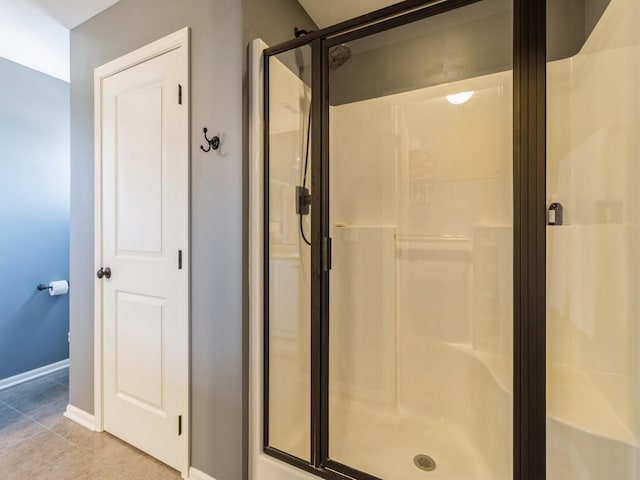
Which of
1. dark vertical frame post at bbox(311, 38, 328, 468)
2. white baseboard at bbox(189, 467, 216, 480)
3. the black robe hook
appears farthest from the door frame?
dark vertical frame post at bbox(311, 38, 328, 468)

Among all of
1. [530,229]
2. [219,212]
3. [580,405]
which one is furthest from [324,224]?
[580,405]

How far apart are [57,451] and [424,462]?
199 centimetres

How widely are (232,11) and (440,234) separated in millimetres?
1527

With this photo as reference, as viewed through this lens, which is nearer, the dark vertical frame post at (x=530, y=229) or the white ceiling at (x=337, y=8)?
the dark vertical frame post at (x=530, y=229)

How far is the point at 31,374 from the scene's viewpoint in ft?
8.21

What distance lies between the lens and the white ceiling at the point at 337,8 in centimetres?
176

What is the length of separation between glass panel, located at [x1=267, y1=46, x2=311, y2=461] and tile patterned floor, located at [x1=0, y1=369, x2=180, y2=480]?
0.69 metres

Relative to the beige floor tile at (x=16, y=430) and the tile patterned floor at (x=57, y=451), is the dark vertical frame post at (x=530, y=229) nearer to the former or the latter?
the tile patterned floor at (x=57, y=451)

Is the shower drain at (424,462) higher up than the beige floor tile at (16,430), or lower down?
higher up

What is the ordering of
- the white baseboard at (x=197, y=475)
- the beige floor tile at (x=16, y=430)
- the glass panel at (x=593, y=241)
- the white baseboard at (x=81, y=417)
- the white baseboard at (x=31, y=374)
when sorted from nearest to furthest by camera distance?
1. the glass panel at (x=593, y=241)
2. the white baseboard at (x=197, y=475)
3. the beige floor tile at (x=16, y=430)
4. the white baseboard at (x=81, y=417)
5. the white baseboard at (x=31, y=374)

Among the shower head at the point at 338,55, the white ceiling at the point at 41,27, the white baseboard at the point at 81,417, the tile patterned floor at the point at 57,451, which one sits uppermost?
the white ceiling at the point at 41,27

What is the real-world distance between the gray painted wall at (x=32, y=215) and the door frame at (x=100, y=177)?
1.13 meters

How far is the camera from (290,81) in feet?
4.89

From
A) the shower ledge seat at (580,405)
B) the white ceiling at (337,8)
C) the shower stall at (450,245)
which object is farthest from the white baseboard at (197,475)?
the white ceiling at (337,8)
